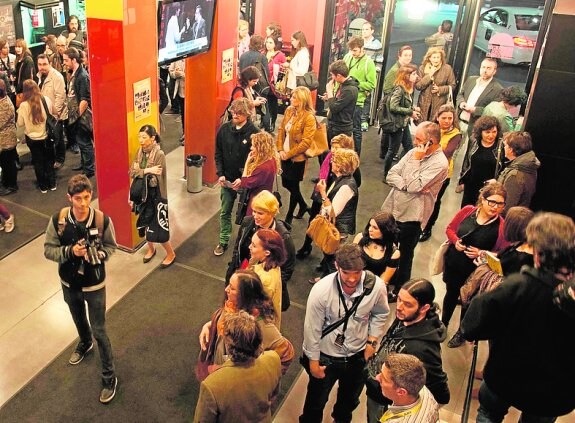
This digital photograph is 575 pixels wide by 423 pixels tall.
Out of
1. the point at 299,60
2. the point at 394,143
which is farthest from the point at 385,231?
the point at 299,60

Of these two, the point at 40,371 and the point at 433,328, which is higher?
the point at 433,328

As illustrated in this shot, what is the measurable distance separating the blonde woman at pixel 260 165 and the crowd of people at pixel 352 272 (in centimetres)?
1

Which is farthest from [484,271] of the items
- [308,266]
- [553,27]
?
[553,27]

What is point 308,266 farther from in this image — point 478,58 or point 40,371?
point 478,58

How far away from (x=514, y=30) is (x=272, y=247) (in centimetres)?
1174

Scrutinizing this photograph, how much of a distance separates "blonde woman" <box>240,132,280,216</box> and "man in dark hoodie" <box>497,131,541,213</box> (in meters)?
2.04

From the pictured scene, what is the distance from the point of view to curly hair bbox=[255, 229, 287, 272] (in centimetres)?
341

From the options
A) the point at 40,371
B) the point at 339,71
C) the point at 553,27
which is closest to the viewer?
the point at 40,371

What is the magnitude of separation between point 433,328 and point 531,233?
727 mm

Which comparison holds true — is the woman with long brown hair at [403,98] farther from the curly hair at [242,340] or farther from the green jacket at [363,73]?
the curly hair at [242,340]

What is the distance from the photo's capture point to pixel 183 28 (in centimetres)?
605

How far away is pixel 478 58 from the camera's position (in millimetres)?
14109

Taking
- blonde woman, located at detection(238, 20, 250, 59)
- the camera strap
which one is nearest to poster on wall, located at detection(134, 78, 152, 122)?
the camera strap

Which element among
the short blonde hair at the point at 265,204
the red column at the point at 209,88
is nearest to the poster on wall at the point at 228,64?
the red column at the point at 209,88
